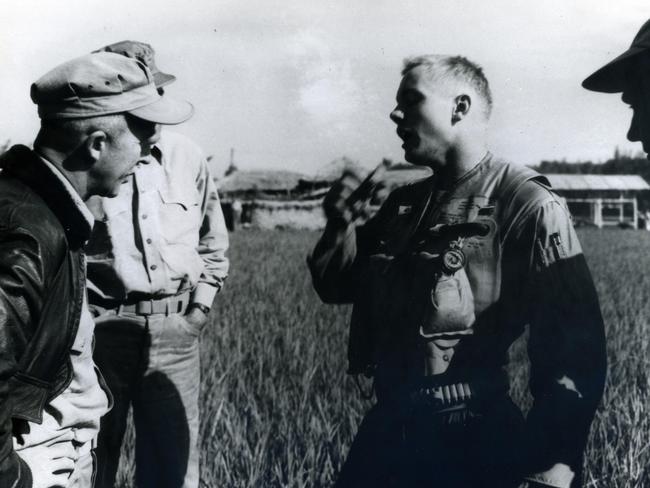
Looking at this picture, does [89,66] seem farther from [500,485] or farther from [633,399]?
[633,399]

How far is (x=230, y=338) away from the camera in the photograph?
16.2 ft

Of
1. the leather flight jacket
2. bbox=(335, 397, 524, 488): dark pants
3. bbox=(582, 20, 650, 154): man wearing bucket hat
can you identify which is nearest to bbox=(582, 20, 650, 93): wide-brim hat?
bbox=(582, 20, 650, 154): man wearing bucket hat

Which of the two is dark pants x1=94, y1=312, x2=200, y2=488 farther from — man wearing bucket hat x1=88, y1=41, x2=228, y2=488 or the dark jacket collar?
the dark jacket collar

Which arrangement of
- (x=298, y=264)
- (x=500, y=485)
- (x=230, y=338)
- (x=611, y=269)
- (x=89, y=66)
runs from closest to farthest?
(x=89, y=66) < (x=500, y=485) < (x=230, y=338) < (x=611, y=269) < (x=298, y=264)

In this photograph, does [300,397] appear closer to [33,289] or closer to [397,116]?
[397,116]

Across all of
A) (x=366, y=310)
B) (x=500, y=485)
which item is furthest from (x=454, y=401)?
(x=366, y=310)

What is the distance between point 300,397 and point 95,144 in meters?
2.29

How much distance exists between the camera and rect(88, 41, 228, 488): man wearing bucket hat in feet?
8.79

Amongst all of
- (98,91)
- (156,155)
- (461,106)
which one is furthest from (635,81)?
(156,155)

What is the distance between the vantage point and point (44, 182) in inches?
64.7

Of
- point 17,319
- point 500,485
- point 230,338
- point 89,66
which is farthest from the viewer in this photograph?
point 230,338

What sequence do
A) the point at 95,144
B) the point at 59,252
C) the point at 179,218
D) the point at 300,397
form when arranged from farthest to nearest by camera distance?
the point at 300,397, the point at 179,218, the point at 95,144, the point at 59,252

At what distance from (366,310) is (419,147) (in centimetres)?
54

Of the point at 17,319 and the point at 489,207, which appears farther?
the point at 489,207
